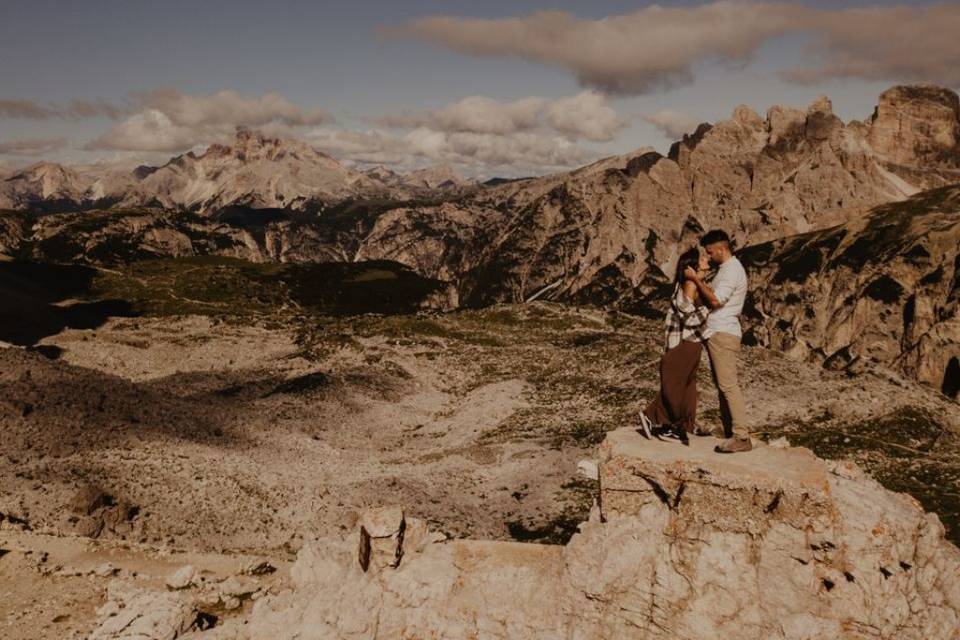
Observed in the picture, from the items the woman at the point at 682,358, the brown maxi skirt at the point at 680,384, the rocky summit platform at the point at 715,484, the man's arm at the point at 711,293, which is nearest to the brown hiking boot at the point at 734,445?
the rocky summit platform at the point at 715,484

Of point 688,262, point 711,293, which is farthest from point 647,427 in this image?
point 688,262

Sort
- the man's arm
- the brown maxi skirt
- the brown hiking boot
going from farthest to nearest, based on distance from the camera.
Result: the brown maxi skirt
the man's arm
the brown hiking boot

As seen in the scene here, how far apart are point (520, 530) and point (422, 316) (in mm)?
98871

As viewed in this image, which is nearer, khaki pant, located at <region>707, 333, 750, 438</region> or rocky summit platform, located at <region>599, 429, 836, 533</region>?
rocky summit platform, located at <region>599, 429, 836, 533</region>

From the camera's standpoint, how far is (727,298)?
1503 cm

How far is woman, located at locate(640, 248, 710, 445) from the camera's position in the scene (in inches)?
602

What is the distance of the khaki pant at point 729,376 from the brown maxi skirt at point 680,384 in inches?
17.5

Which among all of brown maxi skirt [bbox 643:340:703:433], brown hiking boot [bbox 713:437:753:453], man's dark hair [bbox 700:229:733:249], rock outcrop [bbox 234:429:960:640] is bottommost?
rock outcrop [bbox 234:429:960:640]

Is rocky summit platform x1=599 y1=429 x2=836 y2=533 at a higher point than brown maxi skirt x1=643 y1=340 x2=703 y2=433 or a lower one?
lower

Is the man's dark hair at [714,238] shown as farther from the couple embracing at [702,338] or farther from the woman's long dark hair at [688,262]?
the woman's long dark hair at [688,262]

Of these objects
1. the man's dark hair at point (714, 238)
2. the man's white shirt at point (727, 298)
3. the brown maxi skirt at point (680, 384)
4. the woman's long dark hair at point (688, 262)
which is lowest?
the brown maxi skirt at point (680, 384)

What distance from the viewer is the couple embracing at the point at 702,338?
15008mm

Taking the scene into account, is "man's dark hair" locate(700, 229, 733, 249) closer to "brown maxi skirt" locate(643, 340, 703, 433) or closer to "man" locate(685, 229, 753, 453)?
"man" locate(685, 229, 753, 453)

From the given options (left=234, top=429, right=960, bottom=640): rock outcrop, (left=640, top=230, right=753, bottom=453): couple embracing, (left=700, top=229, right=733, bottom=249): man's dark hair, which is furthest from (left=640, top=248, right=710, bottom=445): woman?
(left=234, top=429, right=960, bottom=640): rock outcrop
